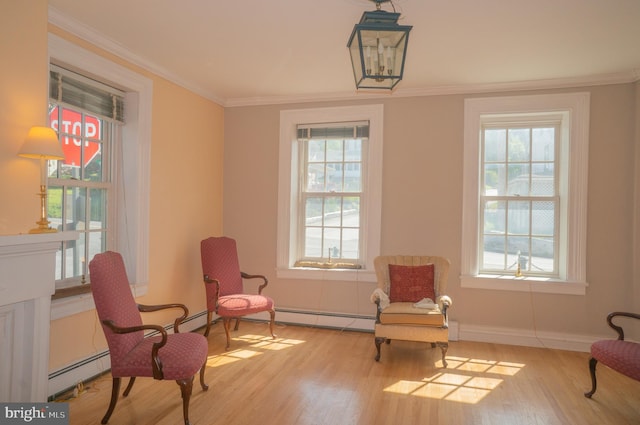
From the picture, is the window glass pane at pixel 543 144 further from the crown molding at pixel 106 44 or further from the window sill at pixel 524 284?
the crown molding at pixel 106 44

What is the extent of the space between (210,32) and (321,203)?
8.54 feet

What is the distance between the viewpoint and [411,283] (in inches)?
170

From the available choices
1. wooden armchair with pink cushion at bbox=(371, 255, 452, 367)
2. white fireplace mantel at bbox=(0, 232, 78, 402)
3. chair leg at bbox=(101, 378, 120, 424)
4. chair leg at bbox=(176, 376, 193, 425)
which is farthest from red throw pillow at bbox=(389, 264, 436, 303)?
white fireplace mantel at bbox=(0, 232, 78, 402)

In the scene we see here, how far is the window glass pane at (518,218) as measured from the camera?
4703mm

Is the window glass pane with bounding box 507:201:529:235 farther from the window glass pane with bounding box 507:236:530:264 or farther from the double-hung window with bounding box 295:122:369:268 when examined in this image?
the double-hung window with bounding box 295:122:369:268

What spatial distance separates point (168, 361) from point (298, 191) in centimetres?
310

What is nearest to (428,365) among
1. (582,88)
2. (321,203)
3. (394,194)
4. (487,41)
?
(394,194)

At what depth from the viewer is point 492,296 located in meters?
4.62

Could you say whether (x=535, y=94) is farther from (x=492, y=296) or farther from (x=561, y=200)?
(x=492, y=296)

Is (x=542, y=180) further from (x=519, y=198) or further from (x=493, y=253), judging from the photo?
(x=493, y=253)

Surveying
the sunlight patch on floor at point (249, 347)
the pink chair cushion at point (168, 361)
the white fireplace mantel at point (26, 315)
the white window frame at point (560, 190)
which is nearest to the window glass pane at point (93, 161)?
the white fireplace mantel at point (26, 315)

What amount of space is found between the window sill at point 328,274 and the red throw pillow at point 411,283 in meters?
0.60

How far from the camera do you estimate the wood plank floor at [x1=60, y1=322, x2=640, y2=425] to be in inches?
114

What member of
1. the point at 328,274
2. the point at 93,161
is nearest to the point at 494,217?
the point at 328,274
